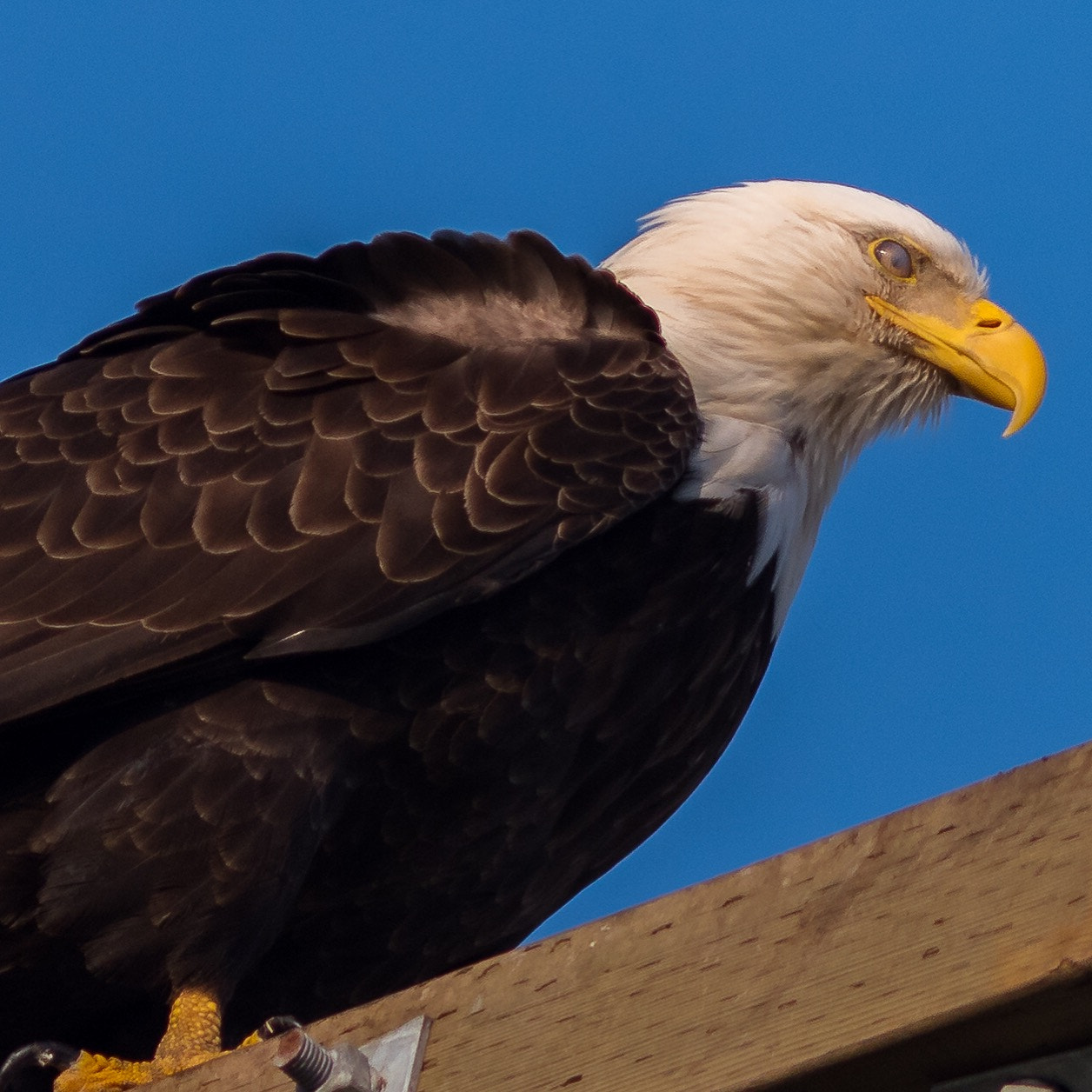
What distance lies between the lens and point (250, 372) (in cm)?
427

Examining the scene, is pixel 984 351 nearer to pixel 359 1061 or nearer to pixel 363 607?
pixel 363 607

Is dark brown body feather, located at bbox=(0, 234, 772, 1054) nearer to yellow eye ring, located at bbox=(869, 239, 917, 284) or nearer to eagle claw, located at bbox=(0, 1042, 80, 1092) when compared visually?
eagle claw, located at bbox=(0, 1042, 80, 1092)

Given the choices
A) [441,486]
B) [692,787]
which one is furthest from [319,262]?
[692,787]

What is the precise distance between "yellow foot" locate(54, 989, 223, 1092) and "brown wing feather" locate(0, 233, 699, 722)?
63 cm

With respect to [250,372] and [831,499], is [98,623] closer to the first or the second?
[250,372]

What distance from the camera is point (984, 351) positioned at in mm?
4871

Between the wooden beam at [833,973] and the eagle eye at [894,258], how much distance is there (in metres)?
2.91

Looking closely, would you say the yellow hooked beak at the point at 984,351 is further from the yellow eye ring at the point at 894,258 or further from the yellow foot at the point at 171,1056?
the yellow foot at the point at 171,1056

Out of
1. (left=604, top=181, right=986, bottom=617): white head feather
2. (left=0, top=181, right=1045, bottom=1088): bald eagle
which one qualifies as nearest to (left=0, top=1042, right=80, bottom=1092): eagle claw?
(left=0, top=181, right=1045, bottom=1088): bald eagle

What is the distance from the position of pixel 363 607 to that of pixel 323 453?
37 cm

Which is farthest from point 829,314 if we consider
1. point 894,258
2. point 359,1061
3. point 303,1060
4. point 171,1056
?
point 303,1060

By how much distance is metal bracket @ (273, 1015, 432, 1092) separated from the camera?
94.3 inches

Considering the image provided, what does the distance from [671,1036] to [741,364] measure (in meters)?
2.58

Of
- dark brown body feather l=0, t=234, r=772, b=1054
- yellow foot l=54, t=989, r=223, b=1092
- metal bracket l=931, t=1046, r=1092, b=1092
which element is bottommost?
metal bracket l=931, t=1046, r=1092, b=1092
